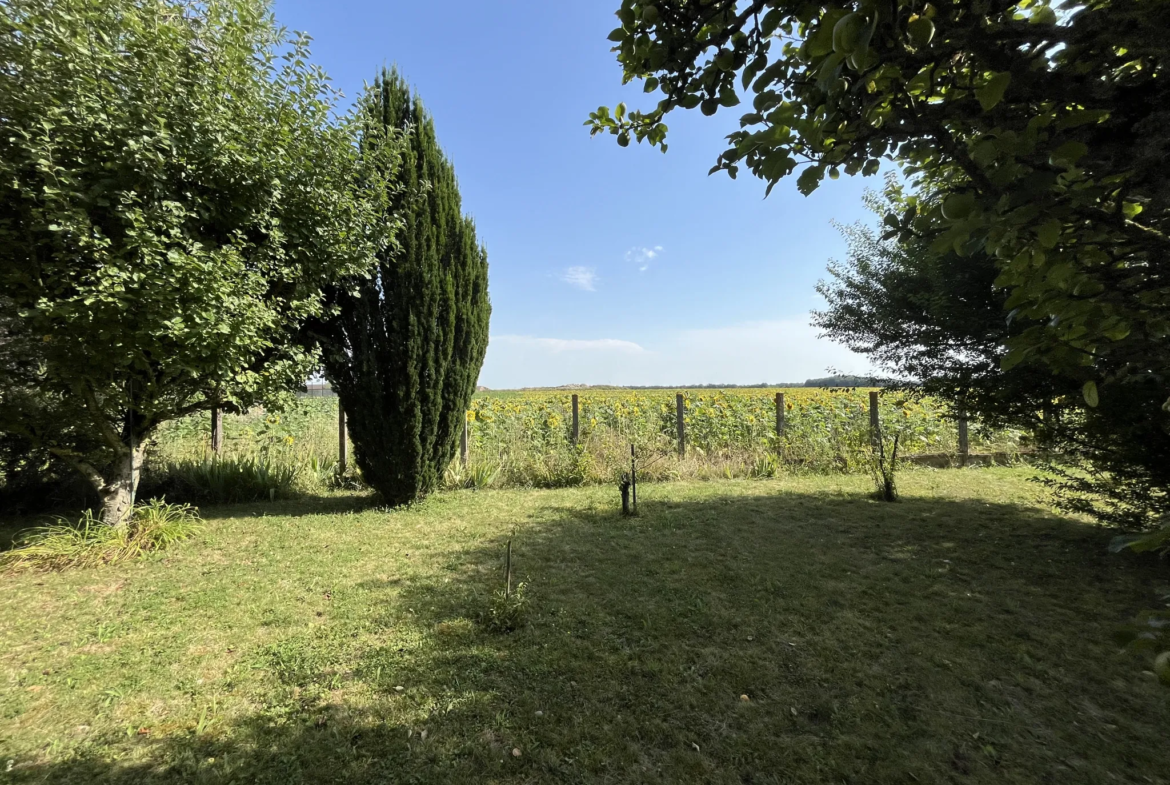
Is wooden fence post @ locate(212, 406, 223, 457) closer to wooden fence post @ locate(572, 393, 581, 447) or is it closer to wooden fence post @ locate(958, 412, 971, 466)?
wooden fence post @ locate(572, 393, 581, 447)

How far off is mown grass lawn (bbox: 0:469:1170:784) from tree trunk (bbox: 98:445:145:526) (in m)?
0.69

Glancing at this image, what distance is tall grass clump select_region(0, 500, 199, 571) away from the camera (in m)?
3.90

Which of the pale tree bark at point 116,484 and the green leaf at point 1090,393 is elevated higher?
the green leaf at point 1090,393

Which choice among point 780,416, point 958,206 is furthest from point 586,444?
point 958,206

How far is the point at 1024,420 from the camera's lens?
4301 millimetres

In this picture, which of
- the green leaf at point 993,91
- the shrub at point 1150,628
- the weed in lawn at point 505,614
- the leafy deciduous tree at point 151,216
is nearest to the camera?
the shrub at point 1150,628

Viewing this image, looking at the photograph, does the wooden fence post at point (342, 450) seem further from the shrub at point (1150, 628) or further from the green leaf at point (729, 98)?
the shrub at point (1150, 628)

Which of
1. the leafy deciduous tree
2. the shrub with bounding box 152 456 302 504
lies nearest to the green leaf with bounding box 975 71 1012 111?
the leafy deciduous tree

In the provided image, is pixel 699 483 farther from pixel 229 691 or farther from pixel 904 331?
pixel 229 691

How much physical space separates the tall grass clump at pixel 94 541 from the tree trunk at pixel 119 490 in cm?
10

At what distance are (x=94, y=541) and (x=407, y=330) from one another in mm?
3410

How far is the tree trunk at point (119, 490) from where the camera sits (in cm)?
443

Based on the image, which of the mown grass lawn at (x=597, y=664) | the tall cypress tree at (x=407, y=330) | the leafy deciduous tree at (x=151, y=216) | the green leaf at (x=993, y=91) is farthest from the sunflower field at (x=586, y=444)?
the green leaf at (x=993, y=91)

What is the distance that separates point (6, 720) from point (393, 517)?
11.1 ft
